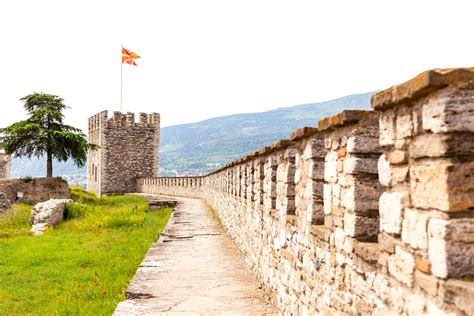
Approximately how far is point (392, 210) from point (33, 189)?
24.1 meters

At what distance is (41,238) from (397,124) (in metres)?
12.5

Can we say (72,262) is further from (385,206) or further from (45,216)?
(385,206)

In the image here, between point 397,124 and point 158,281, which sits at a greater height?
point 397,124

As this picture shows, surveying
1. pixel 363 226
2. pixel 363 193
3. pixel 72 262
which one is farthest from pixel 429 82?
pixel 72 262

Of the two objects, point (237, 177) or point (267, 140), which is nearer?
point (237, 177)

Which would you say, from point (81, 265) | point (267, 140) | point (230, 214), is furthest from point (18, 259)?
point (267, 140)

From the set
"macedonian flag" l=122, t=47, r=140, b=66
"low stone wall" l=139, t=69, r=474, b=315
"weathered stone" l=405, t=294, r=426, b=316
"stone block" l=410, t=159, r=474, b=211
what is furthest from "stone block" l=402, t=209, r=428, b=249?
"macedonian flag" l=122, t=47, r=140, b=66

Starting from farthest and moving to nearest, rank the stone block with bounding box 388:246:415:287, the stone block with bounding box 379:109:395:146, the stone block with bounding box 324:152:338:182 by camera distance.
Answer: the stone block with bounding box 324:152:338:182
the stone block with bounding box 379:109:395:146
the stone block with bounding box 388:246:415:287

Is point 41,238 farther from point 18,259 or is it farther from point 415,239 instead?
point 415,239

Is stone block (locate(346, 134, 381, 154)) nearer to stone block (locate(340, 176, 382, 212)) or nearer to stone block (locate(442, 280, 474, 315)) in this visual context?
stone block (locate(340, 176, 382, 212))

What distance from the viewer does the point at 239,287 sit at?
6.10 meters

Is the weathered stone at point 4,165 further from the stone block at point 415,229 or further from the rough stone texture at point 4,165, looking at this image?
the stone block at point 415,229

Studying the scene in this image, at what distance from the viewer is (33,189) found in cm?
2380

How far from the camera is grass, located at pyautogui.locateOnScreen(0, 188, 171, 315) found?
21.6 feet
